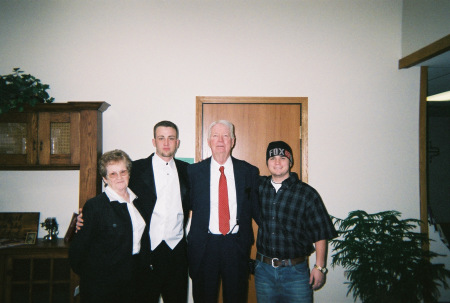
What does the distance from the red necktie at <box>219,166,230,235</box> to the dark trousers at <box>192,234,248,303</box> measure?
70mm

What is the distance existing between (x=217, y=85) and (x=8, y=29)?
245cm

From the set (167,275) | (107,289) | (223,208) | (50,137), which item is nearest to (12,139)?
(50,137)

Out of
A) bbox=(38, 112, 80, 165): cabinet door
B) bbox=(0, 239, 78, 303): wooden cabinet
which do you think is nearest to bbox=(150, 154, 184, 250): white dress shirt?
bbox=(38, 112, 80, 165): cabinet door

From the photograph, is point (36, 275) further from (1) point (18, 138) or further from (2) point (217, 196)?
(2) point (217, 196)

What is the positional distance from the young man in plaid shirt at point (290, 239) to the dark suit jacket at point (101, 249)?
3.26ft

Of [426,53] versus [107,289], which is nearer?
[107,289]

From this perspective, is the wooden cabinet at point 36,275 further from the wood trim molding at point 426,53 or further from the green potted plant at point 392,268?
the wood trim molding at point 426,53

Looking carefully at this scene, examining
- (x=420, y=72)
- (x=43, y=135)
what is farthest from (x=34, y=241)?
(x=420, y=72)

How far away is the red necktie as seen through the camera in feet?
6.17

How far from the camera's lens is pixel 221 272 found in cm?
188

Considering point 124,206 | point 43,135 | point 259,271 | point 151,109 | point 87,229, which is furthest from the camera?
point 151,109

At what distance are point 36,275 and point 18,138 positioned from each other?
1.32 meters

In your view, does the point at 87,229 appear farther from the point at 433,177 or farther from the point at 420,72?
the point at 433,177

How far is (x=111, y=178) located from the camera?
1.68 meters
